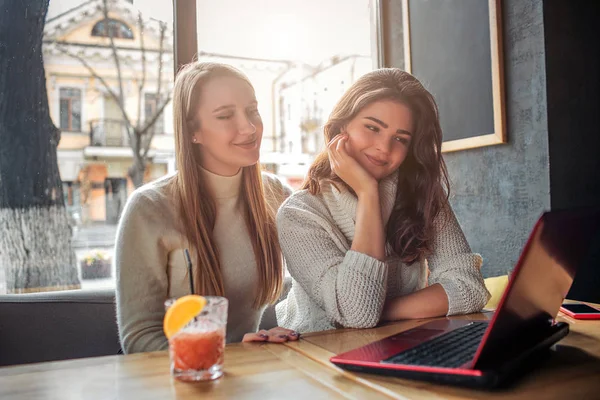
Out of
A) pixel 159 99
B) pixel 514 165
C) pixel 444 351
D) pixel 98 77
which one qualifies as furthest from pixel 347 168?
pixel 98 77

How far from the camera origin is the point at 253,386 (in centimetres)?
72

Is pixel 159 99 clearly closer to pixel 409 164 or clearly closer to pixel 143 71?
pixel 143 71

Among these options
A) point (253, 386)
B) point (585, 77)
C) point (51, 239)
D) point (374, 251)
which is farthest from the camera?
point (51, 239)

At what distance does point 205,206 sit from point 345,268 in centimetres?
50

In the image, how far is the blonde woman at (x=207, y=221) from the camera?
1.39m

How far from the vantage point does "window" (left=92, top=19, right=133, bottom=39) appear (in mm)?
2505

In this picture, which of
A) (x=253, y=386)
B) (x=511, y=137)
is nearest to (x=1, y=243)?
(x=253, y=386)

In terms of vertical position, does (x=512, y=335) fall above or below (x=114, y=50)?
below

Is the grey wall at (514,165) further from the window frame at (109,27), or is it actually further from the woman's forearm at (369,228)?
the window frame at (109,27)

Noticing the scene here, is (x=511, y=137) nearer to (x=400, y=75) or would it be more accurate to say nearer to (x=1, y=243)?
(x=400, y=75)

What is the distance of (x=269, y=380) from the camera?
743 millimetres

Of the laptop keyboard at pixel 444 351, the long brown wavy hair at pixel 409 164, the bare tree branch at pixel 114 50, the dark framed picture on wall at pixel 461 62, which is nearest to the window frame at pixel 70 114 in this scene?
the bare tree branch at pixel 114 50

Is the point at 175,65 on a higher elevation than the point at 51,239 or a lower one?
higher

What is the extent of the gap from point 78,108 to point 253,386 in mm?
A: 2091
